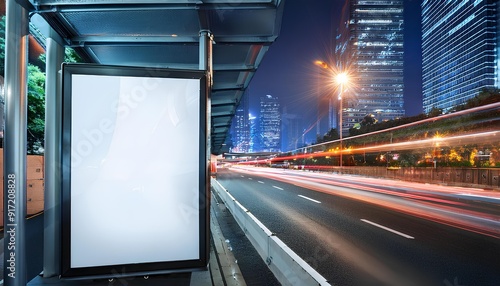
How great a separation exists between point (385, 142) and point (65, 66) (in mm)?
46887

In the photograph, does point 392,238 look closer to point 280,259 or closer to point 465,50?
point 280,259

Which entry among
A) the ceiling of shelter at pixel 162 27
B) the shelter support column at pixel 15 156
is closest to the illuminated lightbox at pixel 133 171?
the shelter support column at pixel 15 156

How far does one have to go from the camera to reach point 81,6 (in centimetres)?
414

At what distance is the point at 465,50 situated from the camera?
581 feet

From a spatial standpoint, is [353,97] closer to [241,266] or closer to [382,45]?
[382,45]

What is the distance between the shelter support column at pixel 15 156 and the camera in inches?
107

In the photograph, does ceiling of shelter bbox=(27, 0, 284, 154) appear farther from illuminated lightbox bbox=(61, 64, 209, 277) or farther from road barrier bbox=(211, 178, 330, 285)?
road barrier bbox=(211, 178, 330, 285)

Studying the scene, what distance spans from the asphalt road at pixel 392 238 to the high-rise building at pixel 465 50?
17005 cm

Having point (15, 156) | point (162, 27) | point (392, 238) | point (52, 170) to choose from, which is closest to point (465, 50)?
point (392, 238)

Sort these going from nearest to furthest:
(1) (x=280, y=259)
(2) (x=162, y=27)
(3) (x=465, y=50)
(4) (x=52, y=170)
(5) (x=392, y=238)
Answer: (4) (x=52, y=170) → (1) (x=280, y=259) → (2) (x=162, y=27) → (5) (x=392, y=238) → (3) (x=465, y=50)

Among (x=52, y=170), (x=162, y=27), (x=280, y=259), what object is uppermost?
(x=162, y=27)

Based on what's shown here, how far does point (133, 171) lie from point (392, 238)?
Answer: 263 inches

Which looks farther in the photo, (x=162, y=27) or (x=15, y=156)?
(x=162, y=27)

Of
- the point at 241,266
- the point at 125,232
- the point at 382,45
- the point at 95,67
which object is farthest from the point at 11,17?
the point at 382,45
